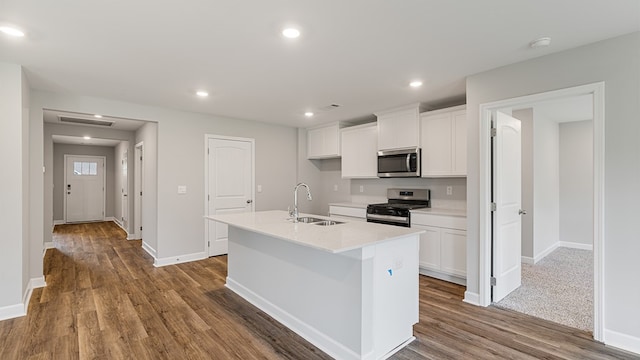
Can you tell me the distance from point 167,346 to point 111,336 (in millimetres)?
568

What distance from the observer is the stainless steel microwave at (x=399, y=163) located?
171 inches

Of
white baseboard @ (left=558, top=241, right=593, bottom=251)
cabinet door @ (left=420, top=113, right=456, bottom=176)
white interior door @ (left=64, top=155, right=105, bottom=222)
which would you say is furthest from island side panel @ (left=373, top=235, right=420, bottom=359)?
white interior door @ (left=64, top=155, right=105, bottom=222)

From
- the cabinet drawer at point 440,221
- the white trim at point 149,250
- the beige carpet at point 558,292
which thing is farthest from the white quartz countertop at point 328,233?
the white trim at point 149,250

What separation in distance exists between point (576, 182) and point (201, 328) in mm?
6508

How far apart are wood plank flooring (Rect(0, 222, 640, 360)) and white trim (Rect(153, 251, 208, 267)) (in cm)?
59

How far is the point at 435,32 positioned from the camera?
2.29 m

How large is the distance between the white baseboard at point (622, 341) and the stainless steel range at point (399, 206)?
7.12ft

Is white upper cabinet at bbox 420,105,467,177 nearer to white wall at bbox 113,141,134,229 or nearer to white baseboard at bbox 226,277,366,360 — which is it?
white baseboard at bbox 226,277,366,360

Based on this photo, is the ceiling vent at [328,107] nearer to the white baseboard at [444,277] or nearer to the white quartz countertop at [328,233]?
the white quartz countertop at [328,233]

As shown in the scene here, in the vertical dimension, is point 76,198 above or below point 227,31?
below

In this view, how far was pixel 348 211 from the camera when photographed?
17.0 feet

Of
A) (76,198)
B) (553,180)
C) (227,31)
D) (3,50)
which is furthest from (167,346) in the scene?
(76,198)

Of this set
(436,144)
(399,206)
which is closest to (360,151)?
(399,206)

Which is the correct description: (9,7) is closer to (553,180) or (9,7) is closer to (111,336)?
(111,336)
